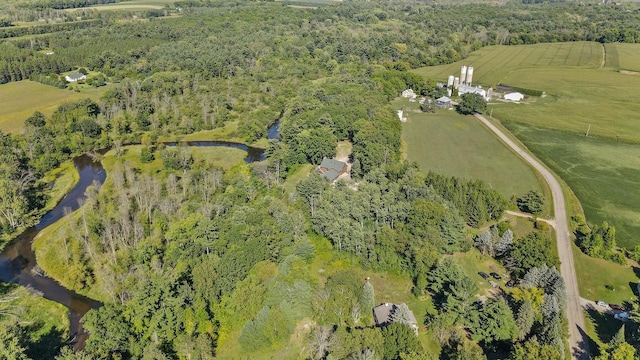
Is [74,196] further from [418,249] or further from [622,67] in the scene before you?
[622,67]

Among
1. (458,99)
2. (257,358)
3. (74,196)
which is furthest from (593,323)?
(458,99)

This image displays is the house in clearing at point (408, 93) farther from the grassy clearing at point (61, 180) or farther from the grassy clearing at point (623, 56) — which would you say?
the grassy clearing at point (61, 180)

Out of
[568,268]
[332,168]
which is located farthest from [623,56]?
[568,268]

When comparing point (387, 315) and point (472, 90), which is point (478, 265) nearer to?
point (387, 315)

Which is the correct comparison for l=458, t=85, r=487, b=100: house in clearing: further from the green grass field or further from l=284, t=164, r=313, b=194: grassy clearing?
l=284, t=164, r=313, b=194: grassy clearing

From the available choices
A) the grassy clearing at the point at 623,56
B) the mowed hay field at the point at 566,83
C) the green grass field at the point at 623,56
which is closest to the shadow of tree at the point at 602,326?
the mowed hay field at the point at 566,83

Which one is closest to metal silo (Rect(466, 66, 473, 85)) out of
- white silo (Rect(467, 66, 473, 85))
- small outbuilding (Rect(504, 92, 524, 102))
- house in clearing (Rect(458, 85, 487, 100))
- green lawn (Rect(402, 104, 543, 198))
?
white silo (Rect(467, 66, 473, 85))
